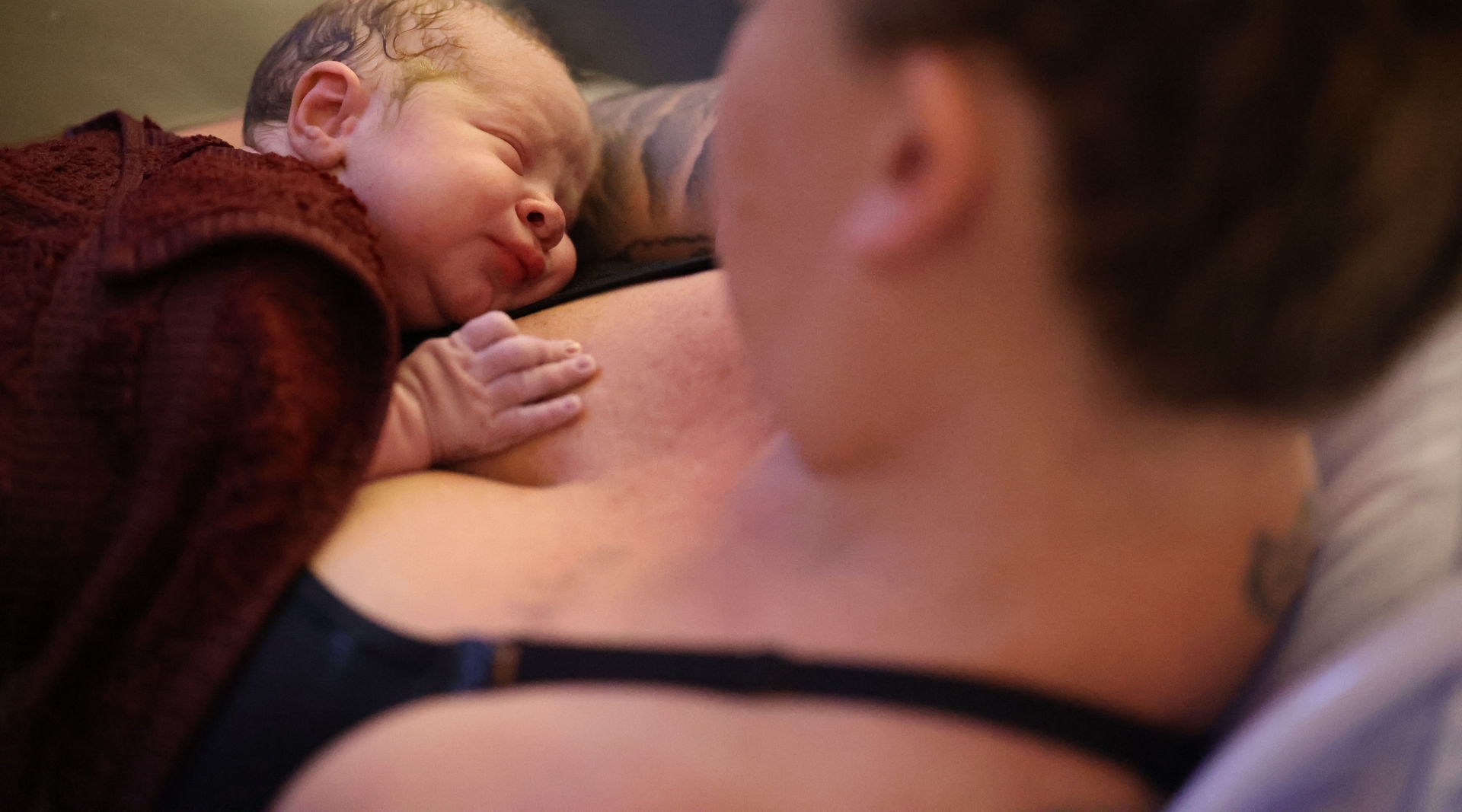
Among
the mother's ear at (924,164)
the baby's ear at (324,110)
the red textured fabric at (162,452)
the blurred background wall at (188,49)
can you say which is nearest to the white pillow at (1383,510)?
the mother's ear at (924,164)

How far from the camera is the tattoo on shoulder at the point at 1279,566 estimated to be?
0.52m

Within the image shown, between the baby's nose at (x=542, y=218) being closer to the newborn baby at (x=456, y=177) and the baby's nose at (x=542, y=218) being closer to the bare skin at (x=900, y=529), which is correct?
the newborn baby at (x=456, y=177)

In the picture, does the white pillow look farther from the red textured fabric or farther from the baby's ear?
the baby's ear

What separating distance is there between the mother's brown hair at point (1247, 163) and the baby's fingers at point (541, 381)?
423 mm

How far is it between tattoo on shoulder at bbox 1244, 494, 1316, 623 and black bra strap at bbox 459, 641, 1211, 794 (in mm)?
91

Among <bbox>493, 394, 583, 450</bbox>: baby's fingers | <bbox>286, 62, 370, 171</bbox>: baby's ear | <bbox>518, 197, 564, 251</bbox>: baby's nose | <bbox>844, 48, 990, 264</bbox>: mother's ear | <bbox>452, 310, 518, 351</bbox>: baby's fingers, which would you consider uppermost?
<bbox>844, 48, 990, 264</bbox>: mother's ear

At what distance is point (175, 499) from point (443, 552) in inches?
7.4

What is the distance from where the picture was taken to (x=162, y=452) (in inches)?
23.6

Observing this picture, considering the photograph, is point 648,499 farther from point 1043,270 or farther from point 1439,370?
point 1439,370

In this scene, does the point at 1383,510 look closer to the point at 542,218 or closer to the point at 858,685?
Result: the point at 858,685

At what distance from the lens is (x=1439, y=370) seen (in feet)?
1.86

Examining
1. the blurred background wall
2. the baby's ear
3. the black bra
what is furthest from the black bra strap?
the blurred background wall

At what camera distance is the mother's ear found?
15.2 inches

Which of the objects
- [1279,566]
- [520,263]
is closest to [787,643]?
[1279,566]
